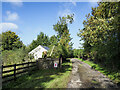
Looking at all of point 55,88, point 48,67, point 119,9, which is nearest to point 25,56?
point 48,67

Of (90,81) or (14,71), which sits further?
(14,71)

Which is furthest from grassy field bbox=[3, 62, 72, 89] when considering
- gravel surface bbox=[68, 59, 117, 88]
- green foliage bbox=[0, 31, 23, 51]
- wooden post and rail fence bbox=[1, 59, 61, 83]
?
green foliage bbox=[0, 31, 23, 51]

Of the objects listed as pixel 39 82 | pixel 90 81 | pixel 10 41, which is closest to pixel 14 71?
pixel 39 82

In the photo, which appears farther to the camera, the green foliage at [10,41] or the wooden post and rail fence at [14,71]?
the green foliage at [10,41]

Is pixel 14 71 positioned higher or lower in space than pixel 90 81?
higher

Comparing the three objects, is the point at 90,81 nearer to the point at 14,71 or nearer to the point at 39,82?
the point at 39,82

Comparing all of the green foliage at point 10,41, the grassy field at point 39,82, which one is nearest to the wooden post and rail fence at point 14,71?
the grassy field at point 39,82

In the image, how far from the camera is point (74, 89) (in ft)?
16.2

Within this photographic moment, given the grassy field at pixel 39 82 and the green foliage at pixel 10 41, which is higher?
the green foliage at pixel 10 41

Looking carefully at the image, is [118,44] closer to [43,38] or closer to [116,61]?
[116,61]

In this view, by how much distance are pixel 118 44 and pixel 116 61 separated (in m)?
2.28

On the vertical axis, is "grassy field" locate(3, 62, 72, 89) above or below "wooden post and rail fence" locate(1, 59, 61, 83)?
below

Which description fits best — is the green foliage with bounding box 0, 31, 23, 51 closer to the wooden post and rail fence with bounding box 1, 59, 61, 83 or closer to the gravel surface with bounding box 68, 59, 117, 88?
the wooden post and rail fence with bounding box 1, 59, 61, 83

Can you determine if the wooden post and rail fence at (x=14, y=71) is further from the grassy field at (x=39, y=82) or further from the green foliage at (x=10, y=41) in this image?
the green foliage at (x=10, y=41)
